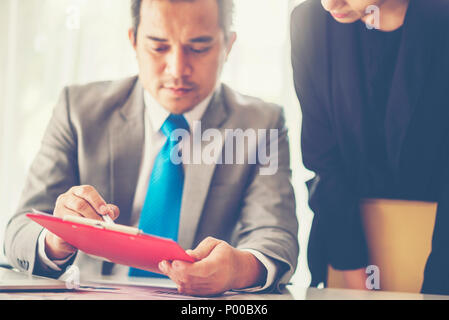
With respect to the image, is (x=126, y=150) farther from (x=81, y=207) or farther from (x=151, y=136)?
(x=81, y=207)

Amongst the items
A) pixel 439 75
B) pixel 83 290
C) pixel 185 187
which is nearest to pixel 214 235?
pixel 185 187

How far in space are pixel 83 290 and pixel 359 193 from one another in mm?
758

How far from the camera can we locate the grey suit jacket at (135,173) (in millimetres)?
1295

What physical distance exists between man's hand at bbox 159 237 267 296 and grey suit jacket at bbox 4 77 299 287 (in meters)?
0.11

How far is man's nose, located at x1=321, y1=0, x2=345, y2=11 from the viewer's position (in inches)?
52.6

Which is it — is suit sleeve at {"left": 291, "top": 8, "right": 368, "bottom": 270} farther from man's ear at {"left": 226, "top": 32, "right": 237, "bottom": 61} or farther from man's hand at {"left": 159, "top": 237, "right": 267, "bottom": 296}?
man's hand at {"left": 159, "top": 237, "right": 267, "bottom": 296}

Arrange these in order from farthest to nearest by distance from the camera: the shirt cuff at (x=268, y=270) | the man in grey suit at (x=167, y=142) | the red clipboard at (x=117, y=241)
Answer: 1. the man in grey suit at (x=167, y=142)
2. the shirt cuff at (x=268, y=270)
3. the red clipboard at (x=117, y=241)

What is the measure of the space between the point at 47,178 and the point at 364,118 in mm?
872

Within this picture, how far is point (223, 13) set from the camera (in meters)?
1.33

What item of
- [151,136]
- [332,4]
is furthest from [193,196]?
[332,4]

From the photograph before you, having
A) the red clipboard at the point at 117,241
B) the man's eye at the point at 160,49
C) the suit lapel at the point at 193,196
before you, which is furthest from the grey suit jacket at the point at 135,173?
the red clipboard at the point at 117,241

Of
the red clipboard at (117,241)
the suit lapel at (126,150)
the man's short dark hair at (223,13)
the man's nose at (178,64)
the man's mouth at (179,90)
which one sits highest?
the man's short dark hair at (223,13)

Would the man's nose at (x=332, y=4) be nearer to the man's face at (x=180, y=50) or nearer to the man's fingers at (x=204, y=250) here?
the man's face at (x=180, y=50)

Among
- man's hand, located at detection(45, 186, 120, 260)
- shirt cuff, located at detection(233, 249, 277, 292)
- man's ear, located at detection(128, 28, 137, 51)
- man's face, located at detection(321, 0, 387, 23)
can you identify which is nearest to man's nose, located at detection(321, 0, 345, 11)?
man's face, located at detection(321, 0, 387, 23)
